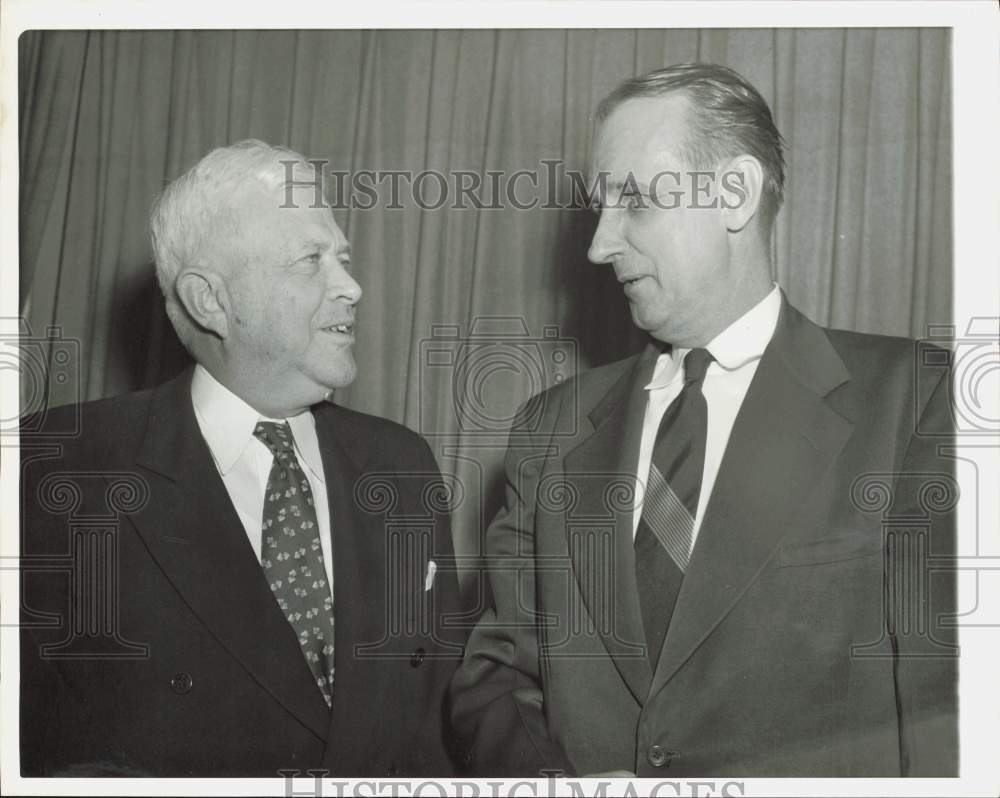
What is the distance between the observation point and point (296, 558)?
6.42 feet

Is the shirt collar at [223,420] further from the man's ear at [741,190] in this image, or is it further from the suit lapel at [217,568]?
the man's ear at [741,190]

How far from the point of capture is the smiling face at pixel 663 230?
1.88 meters

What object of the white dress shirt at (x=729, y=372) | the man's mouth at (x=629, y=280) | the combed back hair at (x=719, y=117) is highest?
the combed back hair at (x=719, y=117)

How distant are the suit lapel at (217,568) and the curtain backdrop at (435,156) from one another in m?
0.19

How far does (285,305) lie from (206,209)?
0.23 metres

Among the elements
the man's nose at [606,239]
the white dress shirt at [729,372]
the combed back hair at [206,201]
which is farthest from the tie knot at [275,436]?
the white dress shirt at [729,372]

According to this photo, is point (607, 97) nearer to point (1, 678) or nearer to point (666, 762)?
point (666, 762)

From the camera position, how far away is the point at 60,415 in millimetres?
2061

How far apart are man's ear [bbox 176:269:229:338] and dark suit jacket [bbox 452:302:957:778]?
62 centimetres

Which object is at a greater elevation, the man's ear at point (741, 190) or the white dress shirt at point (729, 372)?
the man's ear at point (741, 190)

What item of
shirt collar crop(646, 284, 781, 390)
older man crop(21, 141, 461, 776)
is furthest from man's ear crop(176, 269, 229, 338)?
shirt collar crop(646, 284, 781, 390)

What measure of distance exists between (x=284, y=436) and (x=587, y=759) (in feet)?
2.60

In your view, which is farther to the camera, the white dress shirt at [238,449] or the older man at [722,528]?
the white dress shirt at [238,449]

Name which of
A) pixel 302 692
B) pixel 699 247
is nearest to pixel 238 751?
pixel 302 692
